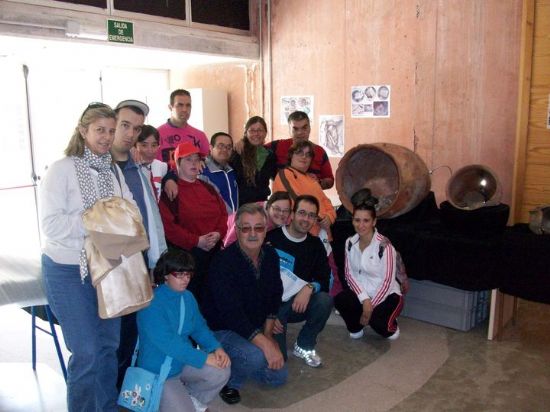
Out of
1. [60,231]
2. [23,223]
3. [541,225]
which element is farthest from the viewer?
[23,223]

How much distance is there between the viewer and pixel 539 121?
383cm

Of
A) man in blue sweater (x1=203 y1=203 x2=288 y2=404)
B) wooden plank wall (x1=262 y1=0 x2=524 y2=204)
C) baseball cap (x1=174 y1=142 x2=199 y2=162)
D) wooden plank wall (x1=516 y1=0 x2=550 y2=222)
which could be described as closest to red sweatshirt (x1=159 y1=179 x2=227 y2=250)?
baseball cap (x1=174 y1=142 x2=199 y2=162)

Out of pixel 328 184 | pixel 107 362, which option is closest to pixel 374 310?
pixel 328 184

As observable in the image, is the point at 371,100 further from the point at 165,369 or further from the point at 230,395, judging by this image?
the point at 165,369

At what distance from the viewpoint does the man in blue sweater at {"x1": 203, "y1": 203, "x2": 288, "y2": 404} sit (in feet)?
8.54

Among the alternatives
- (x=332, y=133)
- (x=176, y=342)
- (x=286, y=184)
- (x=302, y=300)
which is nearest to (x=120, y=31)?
(x=332, y=133)

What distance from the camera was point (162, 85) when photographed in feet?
21.8

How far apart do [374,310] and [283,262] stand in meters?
0.74

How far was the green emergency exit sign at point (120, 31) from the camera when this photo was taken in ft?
15.2

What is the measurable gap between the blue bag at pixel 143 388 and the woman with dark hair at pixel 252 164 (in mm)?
1582

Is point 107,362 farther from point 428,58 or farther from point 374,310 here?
point 428,58

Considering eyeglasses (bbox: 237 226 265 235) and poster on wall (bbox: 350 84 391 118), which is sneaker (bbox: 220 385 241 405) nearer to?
eyeglasses (bbox: 237 226 265 235)

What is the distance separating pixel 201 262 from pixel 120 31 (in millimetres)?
2819

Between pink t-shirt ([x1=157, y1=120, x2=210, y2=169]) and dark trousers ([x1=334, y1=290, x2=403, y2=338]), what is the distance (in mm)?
1383
